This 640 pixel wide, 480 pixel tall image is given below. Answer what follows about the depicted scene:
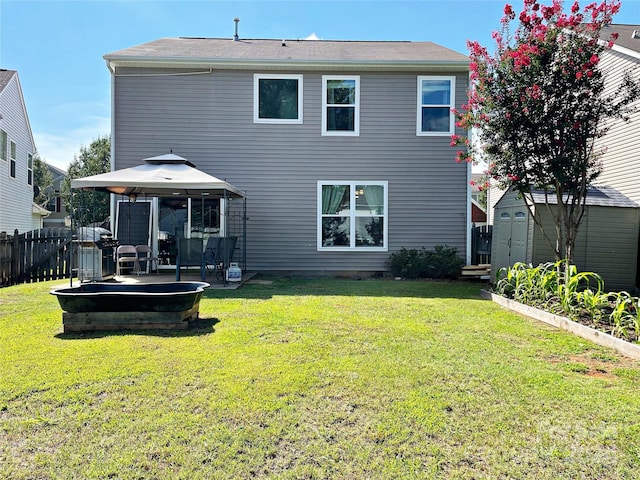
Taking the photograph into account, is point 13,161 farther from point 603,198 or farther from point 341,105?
point 603,198

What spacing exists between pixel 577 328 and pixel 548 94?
3647 millimetres

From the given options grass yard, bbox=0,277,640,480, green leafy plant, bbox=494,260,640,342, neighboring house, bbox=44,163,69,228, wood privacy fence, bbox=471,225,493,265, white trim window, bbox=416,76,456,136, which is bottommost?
grass yard, bbox=0,277,640,480

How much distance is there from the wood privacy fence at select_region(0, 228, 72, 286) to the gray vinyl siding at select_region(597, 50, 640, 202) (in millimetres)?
12094

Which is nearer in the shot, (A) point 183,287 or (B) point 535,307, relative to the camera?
(A) point 183,287

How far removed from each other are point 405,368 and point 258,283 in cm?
567

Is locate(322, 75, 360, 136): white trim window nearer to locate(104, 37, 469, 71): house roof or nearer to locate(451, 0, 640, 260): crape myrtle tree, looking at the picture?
locate(104, 37, 469, 71): house roof

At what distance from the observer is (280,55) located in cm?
1093

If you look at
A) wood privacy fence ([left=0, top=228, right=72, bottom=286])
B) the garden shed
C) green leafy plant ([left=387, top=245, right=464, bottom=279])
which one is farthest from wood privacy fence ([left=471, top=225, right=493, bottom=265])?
wood privacy fence ([left=0, top=228, right=72, bottom=286])

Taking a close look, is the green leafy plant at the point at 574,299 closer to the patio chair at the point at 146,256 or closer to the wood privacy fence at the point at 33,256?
the patio chair at the point at 146,256

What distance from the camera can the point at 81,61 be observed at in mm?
13344

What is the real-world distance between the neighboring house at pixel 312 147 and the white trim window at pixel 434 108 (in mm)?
25

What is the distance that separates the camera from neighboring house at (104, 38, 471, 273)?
10625mm

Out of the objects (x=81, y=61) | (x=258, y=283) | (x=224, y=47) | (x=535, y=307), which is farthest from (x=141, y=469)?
(x=81, y=61)

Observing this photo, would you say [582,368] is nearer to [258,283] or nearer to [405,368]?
[405,368]
